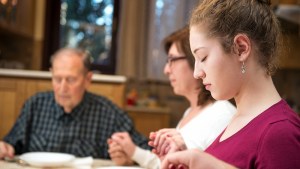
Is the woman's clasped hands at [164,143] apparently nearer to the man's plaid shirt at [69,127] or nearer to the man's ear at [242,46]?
the man's ear at [242,46]

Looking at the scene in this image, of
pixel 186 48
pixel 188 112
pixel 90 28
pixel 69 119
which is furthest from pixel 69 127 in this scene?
pixel 90 28

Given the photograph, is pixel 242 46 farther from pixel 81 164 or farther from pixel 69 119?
pixel 69 119

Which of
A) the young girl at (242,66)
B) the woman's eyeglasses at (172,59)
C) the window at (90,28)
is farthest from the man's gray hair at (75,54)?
the window at (90,28)

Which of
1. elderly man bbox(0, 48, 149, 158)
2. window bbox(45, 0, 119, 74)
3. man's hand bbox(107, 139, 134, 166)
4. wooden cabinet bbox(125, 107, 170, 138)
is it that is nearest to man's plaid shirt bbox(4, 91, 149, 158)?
elderly man bbox(0, 48, 149, 158)

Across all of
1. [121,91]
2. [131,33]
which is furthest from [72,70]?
[131,33]

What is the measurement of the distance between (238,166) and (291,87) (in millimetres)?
3503

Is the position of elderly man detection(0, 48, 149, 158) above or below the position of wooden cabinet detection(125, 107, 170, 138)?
above

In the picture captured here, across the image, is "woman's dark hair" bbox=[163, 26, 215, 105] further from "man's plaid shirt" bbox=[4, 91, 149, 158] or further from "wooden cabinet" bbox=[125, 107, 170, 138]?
"wooden cabinet" bbox=[125, 107, 170, 138]

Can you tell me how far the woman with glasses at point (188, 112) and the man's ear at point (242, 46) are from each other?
1.48 ft

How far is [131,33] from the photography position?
396 centimetres

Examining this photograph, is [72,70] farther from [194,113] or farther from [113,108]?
[194,113]

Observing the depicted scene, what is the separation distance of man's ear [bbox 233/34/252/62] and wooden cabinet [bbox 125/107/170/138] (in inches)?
108

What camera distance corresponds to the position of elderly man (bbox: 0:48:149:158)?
1.91 m

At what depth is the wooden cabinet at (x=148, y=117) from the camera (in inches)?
137
